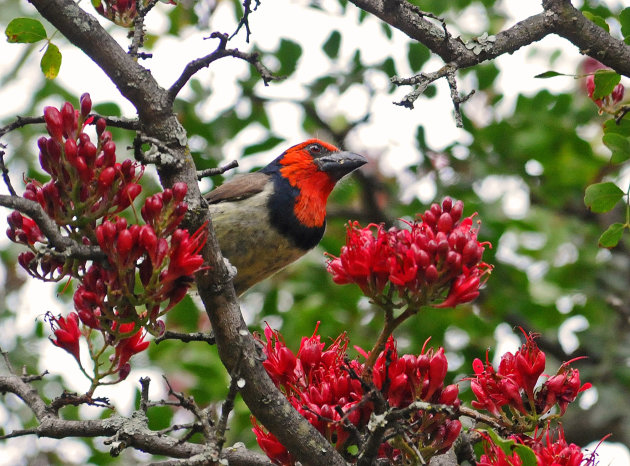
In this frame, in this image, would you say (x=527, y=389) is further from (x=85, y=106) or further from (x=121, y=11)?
(x=121, y=11)

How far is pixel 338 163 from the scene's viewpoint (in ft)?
15.8

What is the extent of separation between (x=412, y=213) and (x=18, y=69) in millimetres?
2522

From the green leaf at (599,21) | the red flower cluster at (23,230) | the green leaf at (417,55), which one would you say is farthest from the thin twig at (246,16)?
the green leaf at (417,55)

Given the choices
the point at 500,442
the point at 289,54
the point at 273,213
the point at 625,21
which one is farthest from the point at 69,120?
the point at 289,54

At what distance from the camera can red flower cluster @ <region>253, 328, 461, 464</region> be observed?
7.86ft

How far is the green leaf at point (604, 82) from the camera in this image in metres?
Result: 2.80

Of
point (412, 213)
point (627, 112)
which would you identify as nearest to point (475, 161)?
point (412, 213)

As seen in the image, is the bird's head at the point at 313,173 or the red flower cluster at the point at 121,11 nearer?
the red flower cluster at the point at 121,11

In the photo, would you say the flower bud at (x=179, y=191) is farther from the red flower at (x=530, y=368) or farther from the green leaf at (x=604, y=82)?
the green leaf at (x=604, y=82)

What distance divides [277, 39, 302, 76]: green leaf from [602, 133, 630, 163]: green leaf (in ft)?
8.04

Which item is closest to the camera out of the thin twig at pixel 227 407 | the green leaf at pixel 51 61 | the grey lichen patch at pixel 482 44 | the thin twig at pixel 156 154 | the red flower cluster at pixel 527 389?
the thin twig at pixel 227 407

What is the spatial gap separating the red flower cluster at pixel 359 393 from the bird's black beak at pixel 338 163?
213cm

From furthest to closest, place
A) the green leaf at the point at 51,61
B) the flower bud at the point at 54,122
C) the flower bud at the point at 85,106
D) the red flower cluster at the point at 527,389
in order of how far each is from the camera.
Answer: the green leaf at the point at 51,61
the red flower cluster at the point at 527,389
the flower bud at the point at 85,106
the flower bud at the point at 54,122

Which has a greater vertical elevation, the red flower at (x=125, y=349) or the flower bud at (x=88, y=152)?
the flower bud at (x=88, y=152)
